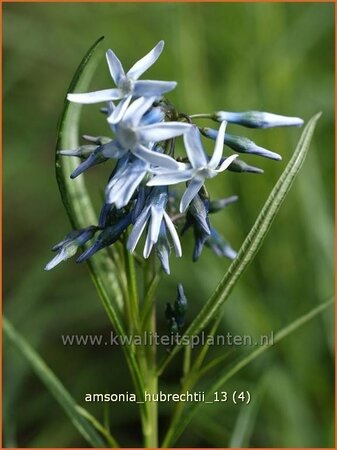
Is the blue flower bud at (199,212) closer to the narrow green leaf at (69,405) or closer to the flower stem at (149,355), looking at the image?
the flower stem at (149,355)

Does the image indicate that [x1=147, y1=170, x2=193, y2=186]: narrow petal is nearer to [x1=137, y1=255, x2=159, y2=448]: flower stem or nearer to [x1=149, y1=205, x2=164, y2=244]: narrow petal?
[x1=149, y1=205, x2=164, y2=244]: narrow petal

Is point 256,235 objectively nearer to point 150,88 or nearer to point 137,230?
point 137,230

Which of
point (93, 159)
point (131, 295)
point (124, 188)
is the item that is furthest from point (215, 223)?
point (124, 188)

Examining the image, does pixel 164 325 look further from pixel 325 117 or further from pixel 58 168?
pixel 58 168

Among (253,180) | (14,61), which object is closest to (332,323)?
(253,180)

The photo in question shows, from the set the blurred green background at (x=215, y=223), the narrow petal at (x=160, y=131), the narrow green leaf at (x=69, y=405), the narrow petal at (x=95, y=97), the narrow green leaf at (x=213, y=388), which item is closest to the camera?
the narrow petal at (x=160, y=131)

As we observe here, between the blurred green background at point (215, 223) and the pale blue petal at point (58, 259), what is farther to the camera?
the blurred green background at point (215, 223)

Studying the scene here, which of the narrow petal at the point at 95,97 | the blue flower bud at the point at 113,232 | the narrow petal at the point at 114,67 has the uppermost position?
the narrow petal at the point at 114,67

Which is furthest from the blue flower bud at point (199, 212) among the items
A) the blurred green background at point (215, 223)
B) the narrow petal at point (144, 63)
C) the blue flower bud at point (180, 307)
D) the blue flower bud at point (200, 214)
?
the blurred green background at point (215, 223)
